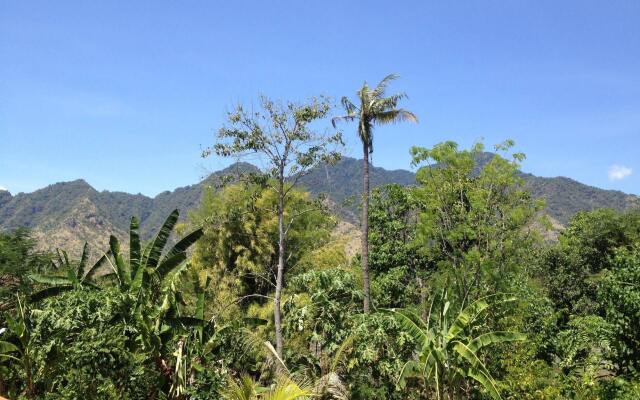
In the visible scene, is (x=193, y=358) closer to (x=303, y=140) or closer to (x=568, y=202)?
(x=303, y=140)

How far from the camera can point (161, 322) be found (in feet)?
39.2

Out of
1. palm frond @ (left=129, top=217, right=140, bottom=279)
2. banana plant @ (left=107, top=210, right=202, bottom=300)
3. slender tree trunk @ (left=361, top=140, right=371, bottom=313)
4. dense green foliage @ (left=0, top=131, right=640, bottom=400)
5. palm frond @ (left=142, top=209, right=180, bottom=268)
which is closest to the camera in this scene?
dense green foliage @ (left=0, top=131, right=640, bottom=400)

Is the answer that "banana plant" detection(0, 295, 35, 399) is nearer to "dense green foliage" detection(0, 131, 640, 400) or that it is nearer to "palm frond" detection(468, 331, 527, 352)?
"dense green foliage" detection(0, 131, 640, 400)

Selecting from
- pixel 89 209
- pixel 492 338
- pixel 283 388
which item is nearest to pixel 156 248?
pixel 283 388

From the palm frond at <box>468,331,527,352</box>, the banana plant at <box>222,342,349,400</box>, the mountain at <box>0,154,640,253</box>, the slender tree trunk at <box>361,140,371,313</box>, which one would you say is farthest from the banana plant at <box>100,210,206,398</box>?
the mountain at <box>0,154,640,253</box>

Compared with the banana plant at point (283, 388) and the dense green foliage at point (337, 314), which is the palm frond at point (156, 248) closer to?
the dense green foliage at point (337, 314)

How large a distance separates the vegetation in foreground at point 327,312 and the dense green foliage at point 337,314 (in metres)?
0.06

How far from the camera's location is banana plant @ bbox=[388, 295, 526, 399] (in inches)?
469

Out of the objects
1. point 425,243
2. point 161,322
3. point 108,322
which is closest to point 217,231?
point 425,243

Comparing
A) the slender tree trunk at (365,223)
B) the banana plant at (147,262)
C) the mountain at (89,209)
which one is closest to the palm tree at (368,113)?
the slender tree trunk at (365,223)

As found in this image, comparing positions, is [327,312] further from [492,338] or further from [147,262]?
[147,262]

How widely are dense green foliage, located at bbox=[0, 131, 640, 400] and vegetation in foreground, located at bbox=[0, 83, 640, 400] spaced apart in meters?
0.06

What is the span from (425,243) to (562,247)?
1171cm

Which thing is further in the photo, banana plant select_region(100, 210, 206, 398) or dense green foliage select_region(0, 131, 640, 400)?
banana plant select_region(100, 210, 206, 398)
